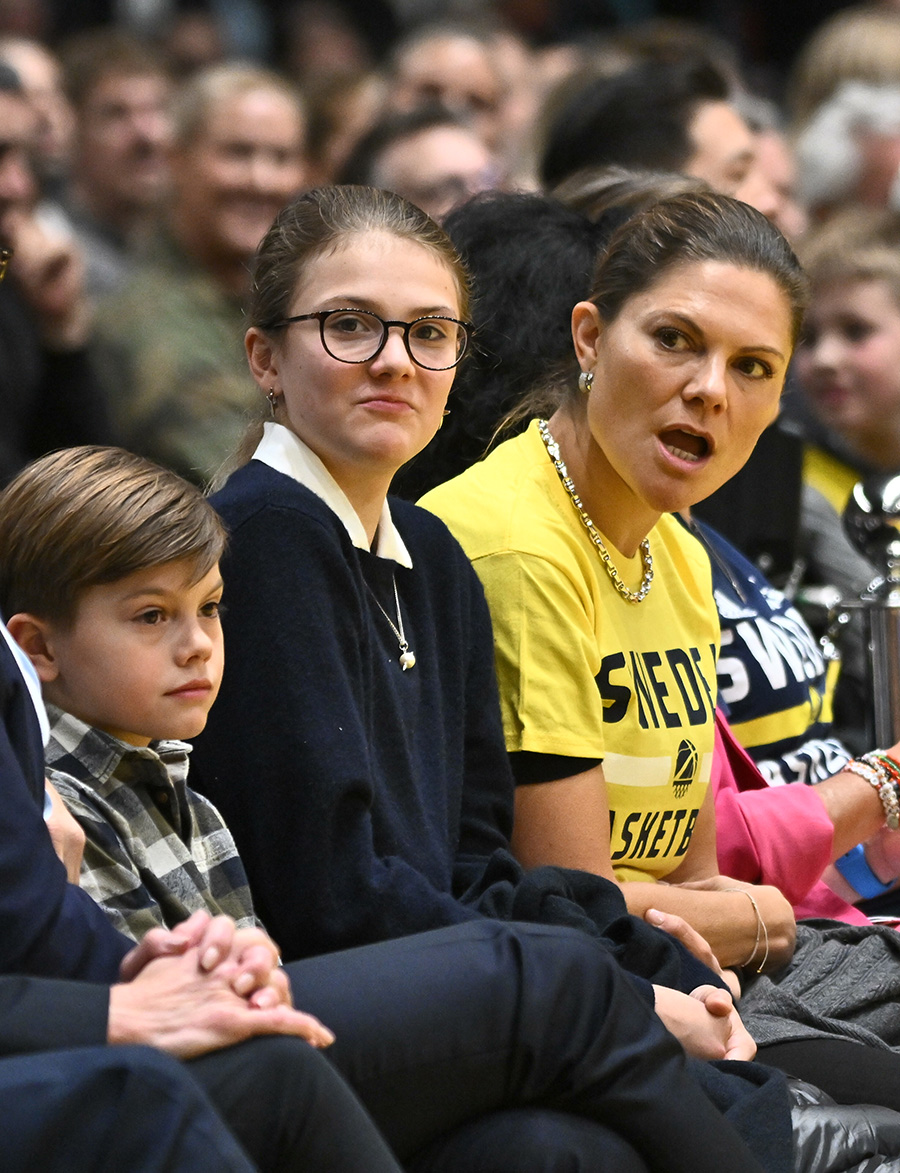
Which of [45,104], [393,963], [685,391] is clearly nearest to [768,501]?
[685,391]

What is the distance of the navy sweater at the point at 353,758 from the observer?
1.93 metres

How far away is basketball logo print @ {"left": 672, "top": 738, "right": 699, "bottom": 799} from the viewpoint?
236cm

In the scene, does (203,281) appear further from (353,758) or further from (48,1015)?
(48,1015)

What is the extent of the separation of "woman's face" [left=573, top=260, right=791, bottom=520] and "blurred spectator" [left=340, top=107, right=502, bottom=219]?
2077 millimetres

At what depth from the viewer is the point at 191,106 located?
4.53 metres

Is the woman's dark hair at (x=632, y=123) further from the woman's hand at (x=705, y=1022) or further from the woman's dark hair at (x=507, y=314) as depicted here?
the woman's hand at (x=705, y=1022)

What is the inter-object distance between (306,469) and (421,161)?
8.12 ft

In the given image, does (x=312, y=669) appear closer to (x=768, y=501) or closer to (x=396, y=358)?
(x=396, y=358)

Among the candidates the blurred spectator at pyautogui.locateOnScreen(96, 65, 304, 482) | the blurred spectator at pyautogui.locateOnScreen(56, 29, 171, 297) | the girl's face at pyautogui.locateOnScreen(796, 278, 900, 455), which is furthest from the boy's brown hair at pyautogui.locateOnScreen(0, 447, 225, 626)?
the blurred spectator at pyautogui.locateOnScreen(56, 29, 171, 297)

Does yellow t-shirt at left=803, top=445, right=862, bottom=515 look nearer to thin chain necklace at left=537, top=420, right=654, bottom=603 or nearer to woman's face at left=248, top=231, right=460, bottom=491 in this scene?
thin chain necklace at left=537, top=420, right=654, bottom=603

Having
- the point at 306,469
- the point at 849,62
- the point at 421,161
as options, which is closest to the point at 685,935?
the point at 306,469

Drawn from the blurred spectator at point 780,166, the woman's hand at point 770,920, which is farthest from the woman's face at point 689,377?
the blurred spectator at point 780,166

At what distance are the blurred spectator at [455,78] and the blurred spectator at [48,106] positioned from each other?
3.50ft

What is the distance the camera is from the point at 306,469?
81.4 inches
